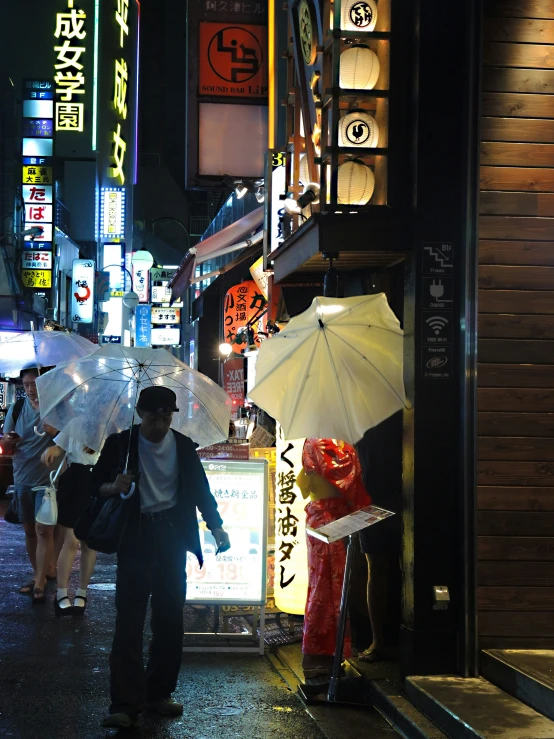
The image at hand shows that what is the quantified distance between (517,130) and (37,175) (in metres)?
23.9

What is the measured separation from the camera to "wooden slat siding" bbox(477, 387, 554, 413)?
21.0ft

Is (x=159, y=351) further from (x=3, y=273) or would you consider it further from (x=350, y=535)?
Answer: (x=3, y=273)

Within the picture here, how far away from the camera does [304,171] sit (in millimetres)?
9156

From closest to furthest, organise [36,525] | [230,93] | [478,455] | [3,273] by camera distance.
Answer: [478,455] < [36,525] < [230,93] < [3,273]

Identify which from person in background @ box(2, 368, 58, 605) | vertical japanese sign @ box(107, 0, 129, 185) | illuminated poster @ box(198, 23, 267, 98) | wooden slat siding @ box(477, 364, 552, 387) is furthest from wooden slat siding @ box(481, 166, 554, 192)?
vertical japanese sign @ box(107, 0, 129, 185)

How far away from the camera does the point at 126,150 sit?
41812 millimetres

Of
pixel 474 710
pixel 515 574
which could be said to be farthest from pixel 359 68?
pixel 474 710

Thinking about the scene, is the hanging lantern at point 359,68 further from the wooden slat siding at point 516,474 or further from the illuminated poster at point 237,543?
the illuminated poster at point 237,543

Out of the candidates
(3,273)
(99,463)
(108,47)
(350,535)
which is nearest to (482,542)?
(350,535)

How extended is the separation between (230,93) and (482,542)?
864 cm

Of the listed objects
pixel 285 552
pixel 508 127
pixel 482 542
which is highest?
pixel 508 127

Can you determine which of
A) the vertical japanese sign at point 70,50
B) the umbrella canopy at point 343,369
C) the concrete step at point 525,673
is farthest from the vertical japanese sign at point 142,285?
the concrete step at point 525,673

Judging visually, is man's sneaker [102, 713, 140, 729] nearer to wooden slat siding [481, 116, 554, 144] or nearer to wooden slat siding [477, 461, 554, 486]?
wooden slat siding [477, 461, 554, 486]

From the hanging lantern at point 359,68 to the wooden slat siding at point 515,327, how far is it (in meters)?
1.98
